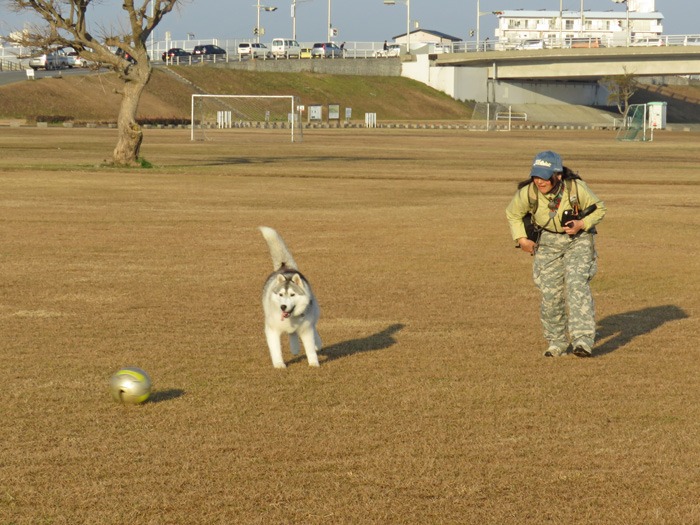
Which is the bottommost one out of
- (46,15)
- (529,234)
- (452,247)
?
(452,247)

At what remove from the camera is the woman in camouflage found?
9781mm

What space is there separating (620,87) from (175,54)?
148ft

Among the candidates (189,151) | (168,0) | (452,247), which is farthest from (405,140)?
(452,247)

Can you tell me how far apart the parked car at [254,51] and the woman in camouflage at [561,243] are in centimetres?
11028

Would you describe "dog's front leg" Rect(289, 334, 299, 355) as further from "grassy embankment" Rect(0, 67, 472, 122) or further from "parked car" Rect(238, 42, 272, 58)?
"parked car" Rect(238, 42, 272, 58)

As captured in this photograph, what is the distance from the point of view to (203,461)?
23.0 feet

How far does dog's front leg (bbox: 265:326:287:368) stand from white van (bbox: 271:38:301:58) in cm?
11478

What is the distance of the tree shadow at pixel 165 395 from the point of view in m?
8.57

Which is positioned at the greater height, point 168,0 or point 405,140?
point 168,0

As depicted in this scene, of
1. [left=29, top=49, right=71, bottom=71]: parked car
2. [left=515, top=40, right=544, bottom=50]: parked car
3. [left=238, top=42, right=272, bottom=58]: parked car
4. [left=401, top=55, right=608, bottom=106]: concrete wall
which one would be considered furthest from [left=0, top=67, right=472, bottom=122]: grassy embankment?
[left=238, top=42, right=272, bottom=58]: parked car

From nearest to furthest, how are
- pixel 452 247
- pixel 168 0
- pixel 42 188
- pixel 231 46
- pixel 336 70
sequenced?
pixel 452 247 < pixel 42 188 < pixel 168 0 < pixel 336 70 < pixel 231 46

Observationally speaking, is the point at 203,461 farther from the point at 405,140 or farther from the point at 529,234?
the point at 405,140

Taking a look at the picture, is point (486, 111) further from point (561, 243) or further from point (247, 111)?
point (561, 243)

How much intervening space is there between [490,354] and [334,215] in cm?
1277
